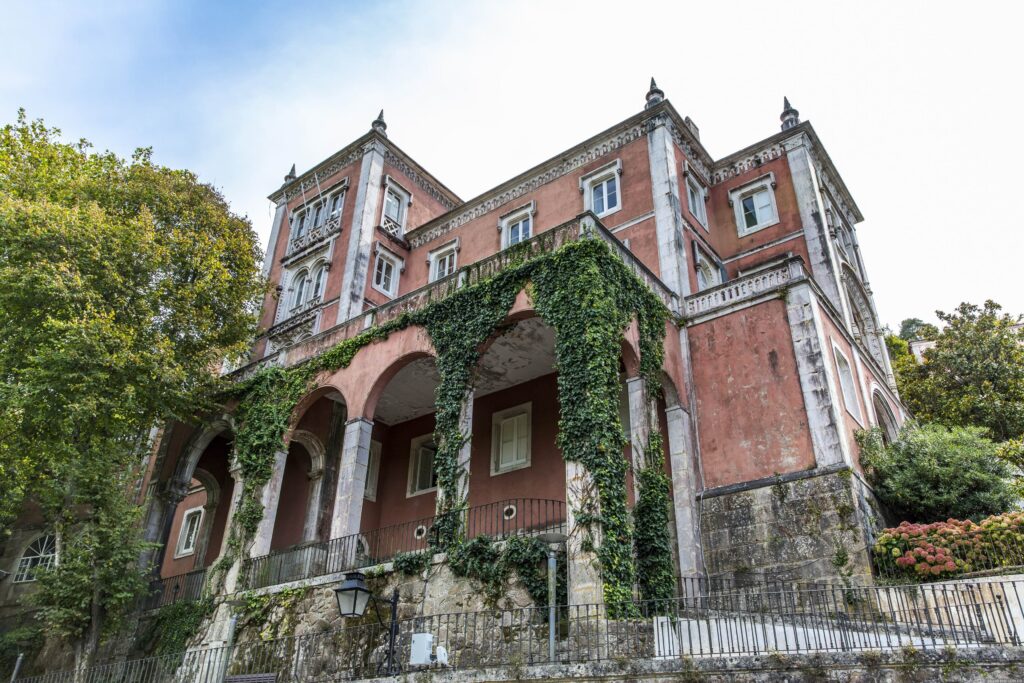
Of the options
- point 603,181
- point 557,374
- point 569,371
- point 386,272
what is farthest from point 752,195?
point 386,272

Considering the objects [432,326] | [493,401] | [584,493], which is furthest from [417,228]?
[584,493]

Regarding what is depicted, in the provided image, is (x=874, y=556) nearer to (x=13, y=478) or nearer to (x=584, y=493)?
(x=584, y=493)

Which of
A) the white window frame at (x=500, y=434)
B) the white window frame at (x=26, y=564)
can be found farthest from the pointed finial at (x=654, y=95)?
the white window frame at (x=26, y=564)

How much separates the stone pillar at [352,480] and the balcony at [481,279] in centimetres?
279

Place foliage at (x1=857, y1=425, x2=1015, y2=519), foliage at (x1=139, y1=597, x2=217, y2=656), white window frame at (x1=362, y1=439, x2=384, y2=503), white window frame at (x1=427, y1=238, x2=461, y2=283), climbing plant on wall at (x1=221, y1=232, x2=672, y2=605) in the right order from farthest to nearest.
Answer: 1. white window frame at (x1=427, y1=238, x2=461, y2=283)
2. white window frame at (x1=362, y1=439, x2=384, y2=503)
3. foliage at (x1=139, y1=597, x2=217, y2=656)
4. foliage at (x1=857, y1=425, x2=1015, y2=519)
5. climbing plant on wall at (x1=221, y1=232, x2=672, y2=605)

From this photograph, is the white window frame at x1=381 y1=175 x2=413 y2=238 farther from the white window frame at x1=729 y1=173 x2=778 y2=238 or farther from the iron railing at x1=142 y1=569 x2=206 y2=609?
the iron railing at x1=142 y1=569 x2=206 y2=609

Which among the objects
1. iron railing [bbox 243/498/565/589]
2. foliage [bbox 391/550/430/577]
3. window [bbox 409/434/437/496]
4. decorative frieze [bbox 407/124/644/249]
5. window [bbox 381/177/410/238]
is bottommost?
foliage [bbox 391/550/430/577]

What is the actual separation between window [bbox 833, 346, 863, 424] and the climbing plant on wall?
13.4ft

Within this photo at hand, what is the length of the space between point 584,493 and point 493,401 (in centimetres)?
807

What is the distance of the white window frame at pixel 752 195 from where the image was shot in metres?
20.7

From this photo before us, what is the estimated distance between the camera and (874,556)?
1263cm

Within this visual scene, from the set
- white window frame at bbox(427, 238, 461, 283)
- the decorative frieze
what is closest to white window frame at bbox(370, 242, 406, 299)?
the decorative frieze

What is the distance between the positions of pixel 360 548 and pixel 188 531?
13914 mm

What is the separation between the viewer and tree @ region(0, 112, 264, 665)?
15898mm
